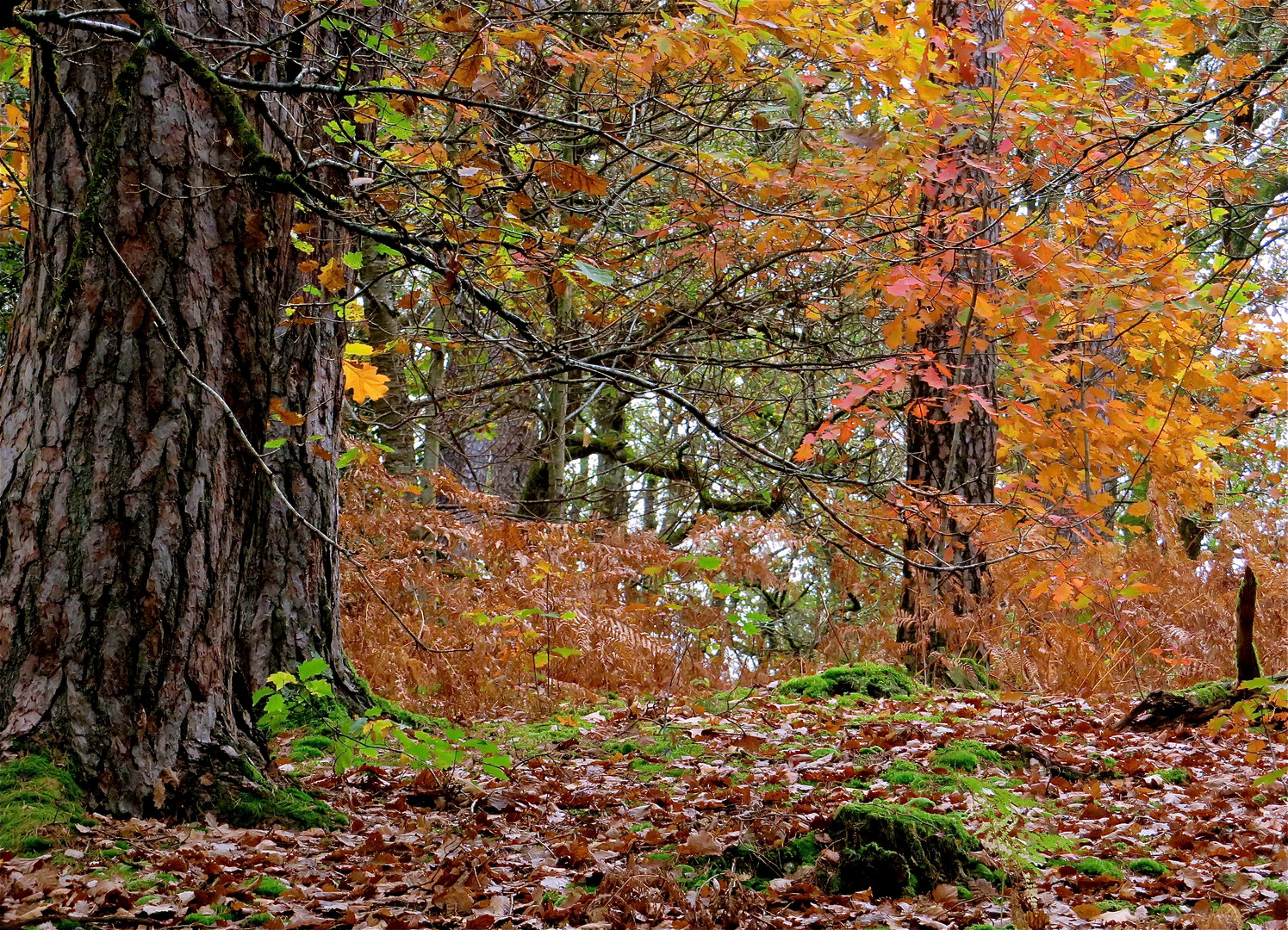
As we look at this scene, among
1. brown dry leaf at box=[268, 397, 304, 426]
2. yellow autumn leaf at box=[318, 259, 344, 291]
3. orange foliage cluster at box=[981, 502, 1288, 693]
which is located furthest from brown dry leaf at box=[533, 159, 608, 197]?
orange foliage cluster at box=[981, 502, 1288, 693]

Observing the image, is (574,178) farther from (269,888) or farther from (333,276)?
(269,888)

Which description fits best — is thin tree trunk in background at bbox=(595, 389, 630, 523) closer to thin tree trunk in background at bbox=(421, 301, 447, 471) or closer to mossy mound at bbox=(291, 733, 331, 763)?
thin tree trunk in background at bbox=(421, 301, 447, 471)

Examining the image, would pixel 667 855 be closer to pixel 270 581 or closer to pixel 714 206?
pixel 270 581

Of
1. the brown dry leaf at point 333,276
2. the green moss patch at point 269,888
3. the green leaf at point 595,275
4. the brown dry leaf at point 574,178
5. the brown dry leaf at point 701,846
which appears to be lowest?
the green moss patch at point 269,888

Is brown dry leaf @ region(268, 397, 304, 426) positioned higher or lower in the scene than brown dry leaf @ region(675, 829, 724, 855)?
higher

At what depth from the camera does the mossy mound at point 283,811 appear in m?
3.10

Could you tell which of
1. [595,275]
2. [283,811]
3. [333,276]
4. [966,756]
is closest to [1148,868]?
[966,756]

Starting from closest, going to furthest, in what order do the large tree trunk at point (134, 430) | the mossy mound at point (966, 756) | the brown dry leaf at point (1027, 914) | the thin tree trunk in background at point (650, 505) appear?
the brown dry leaf at point (1027, 914) → the large tree trunk at point (134, 430) → the mossy mound at point (966, 756) → the thin tree trunk in background at point (650, 505)

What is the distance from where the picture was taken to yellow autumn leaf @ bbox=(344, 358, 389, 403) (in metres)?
3.29

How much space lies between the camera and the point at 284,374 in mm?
4375

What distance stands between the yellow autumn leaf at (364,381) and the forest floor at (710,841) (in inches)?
58.4

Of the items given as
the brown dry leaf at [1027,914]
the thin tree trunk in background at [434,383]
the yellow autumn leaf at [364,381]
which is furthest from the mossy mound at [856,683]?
the yellow autumn leaf at [364,381]

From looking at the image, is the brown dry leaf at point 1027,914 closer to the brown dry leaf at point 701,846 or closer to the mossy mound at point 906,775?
the brown dry leaf at point 701,846

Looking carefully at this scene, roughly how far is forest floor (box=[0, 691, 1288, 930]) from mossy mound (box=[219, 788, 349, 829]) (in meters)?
0.06
